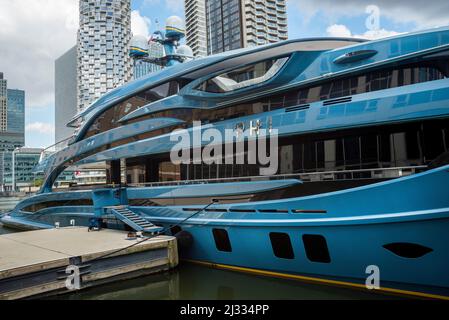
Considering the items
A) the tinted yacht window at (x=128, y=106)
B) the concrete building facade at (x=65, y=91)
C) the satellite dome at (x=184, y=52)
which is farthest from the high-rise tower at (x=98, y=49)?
the tinted yacht window at (x=128, y=106)

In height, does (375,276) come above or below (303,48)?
below

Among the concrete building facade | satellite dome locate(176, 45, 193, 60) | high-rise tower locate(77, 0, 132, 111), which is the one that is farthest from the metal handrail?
the concrete building facade

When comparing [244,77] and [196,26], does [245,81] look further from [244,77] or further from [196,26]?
[196,26]

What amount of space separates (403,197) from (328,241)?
2131 mm

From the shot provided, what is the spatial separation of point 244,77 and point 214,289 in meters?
6.88

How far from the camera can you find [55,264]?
9727 mm

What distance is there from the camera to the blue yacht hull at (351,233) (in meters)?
7.72

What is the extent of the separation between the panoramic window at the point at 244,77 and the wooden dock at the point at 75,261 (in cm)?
552

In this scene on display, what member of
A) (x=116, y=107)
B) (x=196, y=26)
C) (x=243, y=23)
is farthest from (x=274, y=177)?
(x=196, y=26)

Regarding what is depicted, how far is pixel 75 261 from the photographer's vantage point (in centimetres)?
1009

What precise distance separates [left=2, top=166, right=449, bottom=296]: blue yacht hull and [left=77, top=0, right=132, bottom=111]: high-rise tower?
115614mm

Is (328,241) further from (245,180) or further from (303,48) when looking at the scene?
(303,48)

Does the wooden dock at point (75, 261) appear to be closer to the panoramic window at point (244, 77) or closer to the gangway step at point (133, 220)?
the gangway step at point (133, 220)

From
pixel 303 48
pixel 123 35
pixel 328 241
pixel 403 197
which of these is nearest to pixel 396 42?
pixel 303 48
